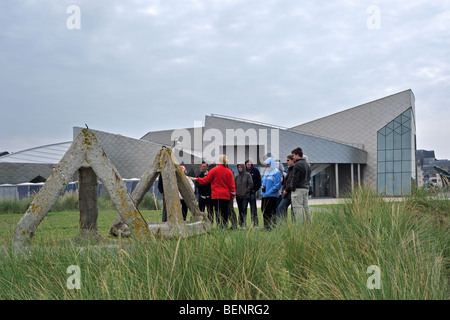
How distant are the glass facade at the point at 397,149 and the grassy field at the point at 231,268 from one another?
3753 centimetres

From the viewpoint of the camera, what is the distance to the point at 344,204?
7.32 meters

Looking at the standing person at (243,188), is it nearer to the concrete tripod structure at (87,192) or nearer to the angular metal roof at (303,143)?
the concrete tripod structure at (87,192)

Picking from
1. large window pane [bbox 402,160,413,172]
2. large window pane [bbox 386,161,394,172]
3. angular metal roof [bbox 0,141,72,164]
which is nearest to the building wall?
large window pane [bbox 386,161,394,172]

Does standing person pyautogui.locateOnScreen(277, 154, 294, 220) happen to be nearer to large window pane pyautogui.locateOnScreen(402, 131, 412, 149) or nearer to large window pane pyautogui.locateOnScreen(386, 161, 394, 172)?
large window pane pyautogui.locateOnScreen(402, 131, 412, 149)

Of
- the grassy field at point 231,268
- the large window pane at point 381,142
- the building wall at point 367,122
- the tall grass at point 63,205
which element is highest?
the building wall at point 367,122

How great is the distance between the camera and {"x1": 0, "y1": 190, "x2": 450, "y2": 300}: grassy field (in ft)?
10.3

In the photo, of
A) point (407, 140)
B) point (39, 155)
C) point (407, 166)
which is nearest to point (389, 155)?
point (407, 166)

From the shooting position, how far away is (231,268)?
3.62 metres

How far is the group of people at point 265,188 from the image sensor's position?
27.9 feet

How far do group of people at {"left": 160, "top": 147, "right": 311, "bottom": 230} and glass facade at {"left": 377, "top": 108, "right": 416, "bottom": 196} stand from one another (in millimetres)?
32029

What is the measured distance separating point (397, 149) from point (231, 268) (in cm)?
4082

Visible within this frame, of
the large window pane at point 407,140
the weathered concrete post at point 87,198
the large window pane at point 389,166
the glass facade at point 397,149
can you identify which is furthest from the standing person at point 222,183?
the large window pane at point 389,166
